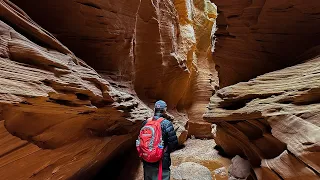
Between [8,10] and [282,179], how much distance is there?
529cm

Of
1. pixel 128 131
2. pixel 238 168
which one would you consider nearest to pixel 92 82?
pixel 128 131

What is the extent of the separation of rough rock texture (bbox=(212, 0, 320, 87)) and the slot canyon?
28 millimetres

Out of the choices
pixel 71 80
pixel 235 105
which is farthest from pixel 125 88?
pixel 71 80

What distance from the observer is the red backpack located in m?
4.72

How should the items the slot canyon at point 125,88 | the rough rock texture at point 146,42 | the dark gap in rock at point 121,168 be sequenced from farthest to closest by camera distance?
1. the dark gap in rock at point 121,168
2. the rough rock texture at point 146,42
3. the slot canyon at point 125,88

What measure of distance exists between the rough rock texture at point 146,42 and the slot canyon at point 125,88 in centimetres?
4

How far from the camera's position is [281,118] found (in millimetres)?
4320

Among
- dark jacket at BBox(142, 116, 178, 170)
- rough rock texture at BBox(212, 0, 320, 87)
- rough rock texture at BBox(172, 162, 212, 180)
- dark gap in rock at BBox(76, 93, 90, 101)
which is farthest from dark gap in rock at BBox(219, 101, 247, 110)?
dark gap in rock at BBox(76, 93, 90, 101)

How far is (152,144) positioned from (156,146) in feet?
0.28

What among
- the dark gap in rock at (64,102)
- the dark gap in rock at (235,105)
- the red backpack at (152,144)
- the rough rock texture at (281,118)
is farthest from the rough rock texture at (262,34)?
the dark gap in rock at (64,102)

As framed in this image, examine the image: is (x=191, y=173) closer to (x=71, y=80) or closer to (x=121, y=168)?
(x=121, y=168)

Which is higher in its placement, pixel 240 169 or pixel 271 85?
pixel 271 85

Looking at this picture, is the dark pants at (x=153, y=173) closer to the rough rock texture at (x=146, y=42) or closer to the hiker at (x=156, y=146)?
the hiker at (x=156, y=146)

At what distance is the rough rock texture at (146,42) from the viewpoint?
6531 millimetres
